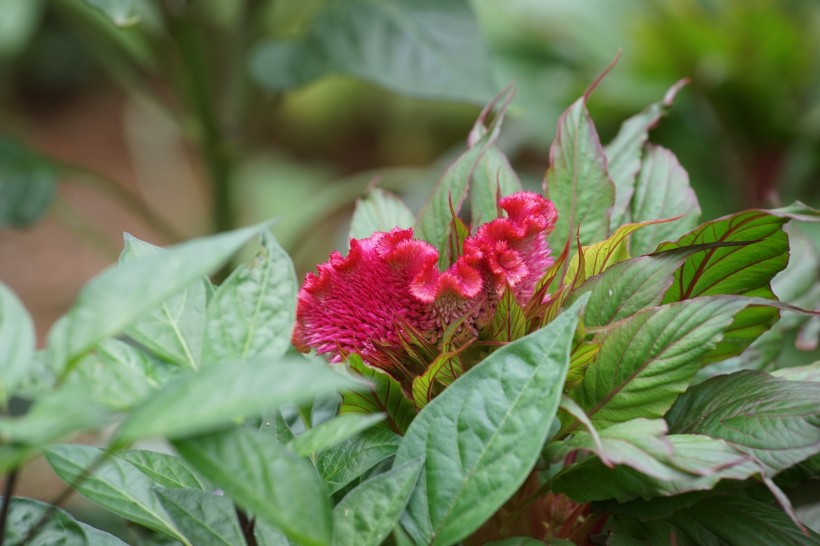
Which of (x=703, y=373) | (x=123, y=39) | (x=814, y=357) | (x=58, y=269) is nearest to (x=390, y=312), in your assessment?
(x=703, y=373)

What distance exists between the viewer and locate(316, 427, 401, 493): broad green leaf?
381 millimetres

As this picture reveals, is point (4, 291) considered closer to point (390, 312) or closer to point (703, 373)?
point (390, 312)

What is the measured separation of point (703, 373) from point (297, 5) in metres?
1.09

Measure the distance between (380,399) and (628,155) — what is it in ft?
0.75

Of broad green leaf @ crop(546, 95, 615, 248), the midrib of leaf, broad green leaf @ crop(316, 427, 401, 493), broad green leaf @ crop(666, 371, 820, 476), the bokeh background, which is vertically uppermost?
the bokeh background

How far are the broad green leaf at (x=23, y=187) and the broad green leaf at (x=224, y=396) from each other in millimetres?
792

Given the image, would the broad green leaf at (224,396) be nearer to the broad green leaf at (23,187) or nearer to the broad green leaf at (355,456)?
the broad green leaf at (355,456)

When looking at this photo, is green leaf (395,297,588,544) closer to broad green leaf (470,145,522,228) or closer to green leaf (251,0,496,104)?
broad green leaf (470,145,522,228)

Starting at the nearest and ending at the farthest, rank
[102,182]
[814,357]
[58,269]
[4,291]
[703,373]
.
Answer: [4,291] < [703,373] < [814,357] < [102,182] < [58,269]

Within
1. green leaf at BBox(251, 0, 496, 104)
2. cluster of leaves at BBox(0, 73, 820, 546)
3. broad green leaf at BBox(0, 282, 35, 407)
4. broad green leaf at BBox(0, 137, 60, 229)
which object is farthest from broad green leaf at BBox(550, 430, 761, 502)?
broad green leaf at BBox(0, 137, 60, 229)

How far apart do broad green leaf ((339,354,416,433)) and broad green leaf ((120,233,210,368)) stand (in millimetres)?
68

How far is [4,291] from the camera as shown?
31 cm

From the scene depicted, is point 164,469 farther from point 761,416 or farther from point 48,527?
point 761,416

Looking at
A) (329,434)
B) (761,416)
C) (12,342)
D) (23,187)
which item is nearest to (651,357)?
(761,416)
